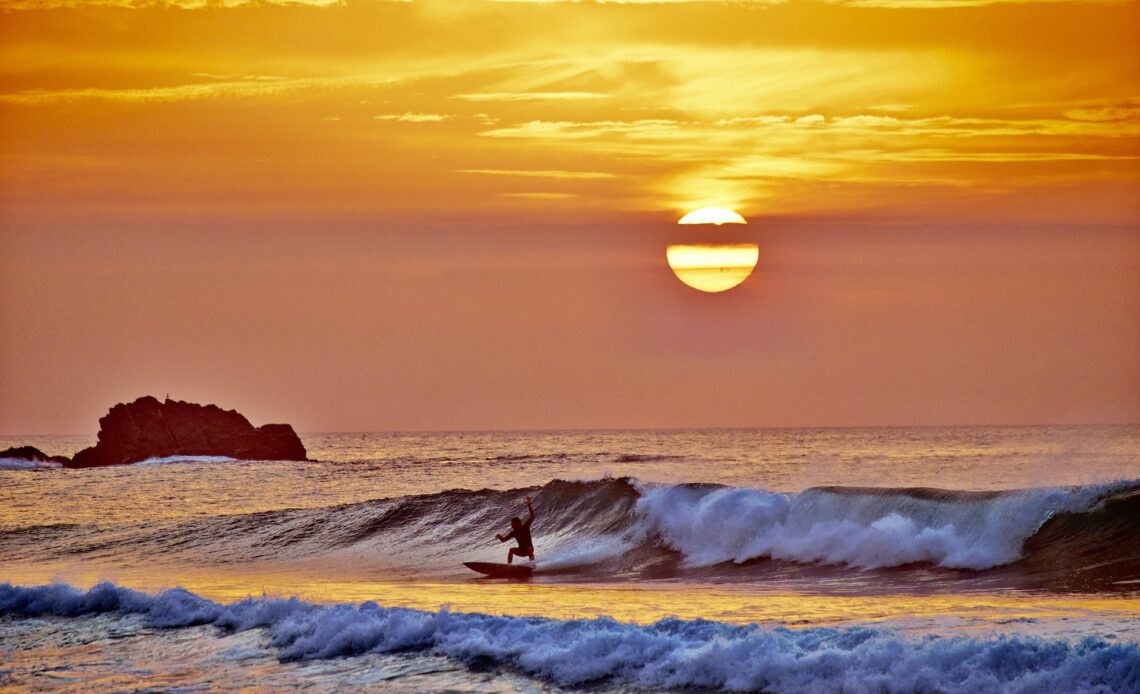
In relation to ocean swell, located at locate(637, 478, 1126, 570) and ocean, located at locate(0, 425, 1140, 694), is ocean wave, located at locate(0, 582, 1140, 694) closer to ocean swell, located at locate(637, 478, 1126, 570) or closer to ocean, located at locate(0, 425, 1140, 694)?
ocean, located at locate(0, 425, 1140, 694)

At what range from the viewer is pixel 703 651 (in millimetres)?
13492

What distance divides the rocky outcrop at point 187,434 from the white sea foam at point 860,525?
8885 centimetres

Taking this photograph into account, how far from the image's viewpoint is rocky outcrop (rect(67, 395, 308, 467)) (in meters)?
111

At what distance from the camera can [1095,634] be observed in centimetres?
1370

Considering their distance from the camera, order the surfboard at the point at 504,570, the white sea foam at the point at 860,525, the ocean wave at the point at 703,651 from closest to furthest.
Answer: the ocean wave at the point at 703,651
the white sea foam at the point at 860,525
the surfboard at the point at 504,570

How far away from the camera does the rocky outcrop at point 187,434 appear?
11100cm

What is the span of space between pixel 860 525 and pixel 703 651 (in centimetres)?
1251

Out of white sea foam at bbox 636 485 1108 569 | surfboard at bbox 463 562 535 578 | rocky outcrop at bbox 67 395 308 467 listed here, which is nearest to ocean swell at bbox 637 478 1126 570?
white sea foam at bbox 636 485 1108 569

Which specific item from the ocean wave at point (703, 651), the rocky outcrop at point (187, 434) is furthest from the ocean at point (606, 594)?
the rocky outcrop at point (187, 434)

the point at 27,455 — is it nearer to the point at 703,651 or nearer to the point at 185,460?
the point at 185,460

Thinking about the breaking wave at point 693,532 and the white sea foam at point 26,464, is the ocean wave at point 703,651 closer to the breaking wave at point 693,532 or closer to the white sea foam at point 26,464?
the breaking wave at point 693,532

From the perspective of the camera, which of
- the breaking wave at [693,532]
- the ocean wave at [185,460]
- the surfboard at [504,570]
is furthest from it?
the ocean wave at [185,460]

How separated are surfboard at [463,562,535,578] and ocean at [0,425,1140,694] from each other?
517 mm

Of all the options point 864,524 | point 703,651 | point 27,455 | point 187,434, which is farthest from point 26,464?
point 703,651
